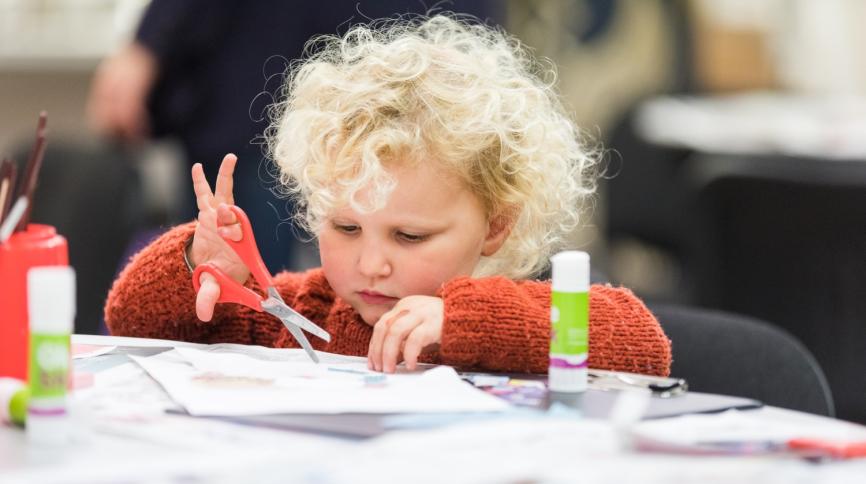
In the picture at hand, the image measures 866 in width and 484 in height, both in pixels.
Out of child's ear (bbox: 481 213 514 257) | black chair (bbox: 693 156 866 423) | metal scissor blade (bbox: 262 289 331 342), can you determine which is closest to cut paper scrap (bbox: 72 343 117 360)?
metal scissor blade (bbox: 262 289 331 342)

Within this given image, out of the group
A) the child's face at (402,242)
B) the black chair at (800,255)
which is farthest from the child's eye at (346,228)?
the black chair at (800,255)

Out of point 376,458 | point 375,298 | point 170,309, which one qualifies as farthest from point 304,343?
point 376,458

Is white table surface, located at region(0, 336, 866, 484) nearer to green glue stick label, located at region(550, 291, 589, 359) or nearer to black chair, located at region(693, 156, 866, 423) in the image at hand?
green glue stick label, located at region(550, 291, 589, 359)

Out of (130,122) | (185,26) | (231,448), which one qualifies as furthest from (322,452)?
(130,122)

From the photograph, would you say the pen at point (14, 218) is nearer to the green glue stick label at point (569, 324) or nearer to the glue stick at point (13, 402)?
the glue stick at point (13, 402)

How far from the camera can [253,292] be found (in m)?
1.22

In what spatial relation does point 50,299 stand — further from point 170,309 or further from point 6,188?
point 170,309

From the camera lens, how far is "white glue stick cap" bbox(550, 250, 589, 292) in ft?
3.28

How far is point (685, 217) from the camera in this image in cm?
381

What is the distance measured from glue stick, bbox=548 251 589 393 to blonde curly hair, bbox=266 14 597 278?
29 cm

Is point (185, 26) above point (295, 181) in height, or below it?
above

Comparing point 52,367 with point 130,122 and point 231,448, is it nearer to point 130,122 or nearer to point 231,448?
point 231,448

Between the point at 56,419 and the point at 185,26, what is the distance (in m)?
1.69

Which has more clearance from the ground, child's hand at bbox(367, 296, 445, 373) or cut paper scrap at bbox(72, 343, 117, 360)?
child's hand at bbox(367, 296, 445, 373)
